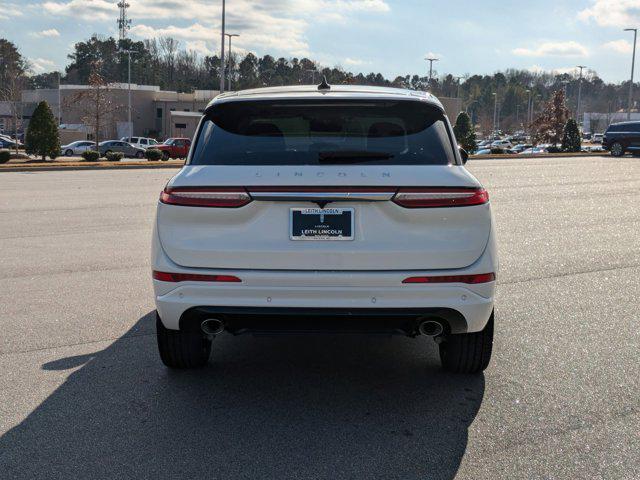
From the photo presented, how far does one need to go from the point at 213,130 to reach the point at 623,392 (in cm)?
305

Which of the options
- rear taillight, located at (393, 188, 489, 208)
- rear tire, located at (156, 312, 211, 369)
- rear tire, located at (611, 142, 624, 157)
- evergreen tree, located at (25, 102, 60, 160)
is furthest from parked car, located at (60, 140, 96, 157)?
rear taillight, located at (393, 188, 489, 208)

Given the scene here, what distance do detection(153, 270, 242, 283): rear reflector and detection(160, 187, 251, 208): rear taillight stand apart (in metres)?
0.39

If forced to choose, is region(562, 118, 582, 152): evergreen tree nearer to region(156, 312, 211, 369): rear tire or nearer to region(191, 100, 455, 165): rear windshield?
region(191, 100, 455, 165): rear windshield

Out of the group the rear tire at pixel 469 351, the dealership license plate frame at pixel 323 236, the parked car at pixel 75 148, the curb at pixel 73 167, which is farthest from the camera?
the parked car at pixel 75 148

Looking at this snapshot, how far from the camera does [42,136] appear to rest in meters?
37.6

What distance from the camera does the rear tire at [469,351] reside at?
464cm

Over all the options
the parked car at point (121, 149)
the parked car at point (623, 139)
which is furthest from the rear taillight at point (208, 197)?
the parked car at point (121, 149)

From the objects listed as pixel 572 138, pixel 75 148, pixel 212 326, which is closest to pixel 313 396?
pixel 212 326

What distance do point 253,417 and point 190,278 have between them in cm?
86

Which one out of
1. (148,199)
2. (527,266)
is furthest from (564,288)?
(148,199)

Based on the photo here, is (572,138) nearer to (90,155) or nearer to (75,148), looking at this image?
(90,155)

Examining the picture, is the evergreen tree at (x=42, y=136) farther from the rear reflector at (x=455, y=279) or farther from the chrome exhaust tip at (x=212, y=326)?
the rear reflector at (x=455, y=279)

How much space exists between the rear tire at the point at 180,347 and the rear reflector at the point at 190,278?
0.57 meters

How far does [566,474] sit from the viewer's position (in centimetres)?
346
